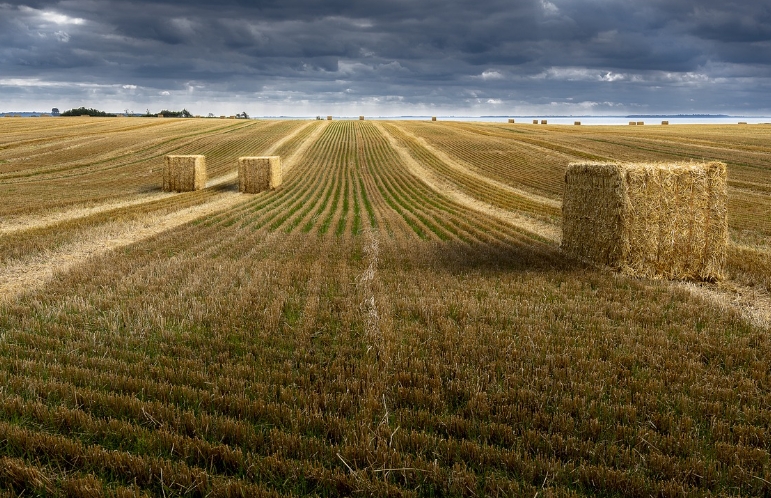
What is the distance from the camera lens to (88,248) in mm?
13781

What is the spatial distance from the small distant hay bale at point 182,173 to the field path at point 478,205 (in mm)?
13330

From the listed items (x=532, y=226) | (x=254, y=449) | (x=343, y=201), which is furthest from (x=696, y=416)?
(x=343, y=201)

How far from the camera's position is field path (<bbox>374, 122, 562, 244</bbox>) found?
1797 centimetres

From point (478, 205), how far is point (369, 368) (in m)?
19.6

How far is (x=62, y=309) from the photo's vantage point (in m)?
8.02

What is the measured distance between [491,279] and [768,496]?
676 cm

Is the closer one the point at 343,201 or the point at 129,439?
the point at 129,439

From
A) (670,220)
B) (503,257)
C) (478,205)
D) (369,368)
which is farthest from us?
(478,205)

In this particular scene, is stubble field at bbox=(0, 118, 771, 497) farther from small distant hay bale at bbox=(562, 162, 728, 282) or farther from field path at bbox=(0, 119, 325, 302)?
small distant hay bale at bbox=(562, 162, 728, 282)

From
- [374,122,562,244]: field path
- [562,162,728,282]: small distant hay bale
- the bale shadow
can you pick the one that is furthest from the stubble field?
[374,122,562,244]: field path

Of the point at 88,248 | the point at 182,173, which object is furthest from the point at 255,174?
the point at 88,248

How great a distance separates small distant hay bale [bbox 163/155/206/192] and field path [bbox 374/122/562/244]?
13.3 m

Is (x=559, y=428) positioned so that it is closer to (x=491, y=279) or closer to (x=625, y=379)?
(x=625, y=379)

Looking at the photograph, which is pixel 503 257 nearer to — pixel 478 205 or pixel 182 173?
pixel 478 205
